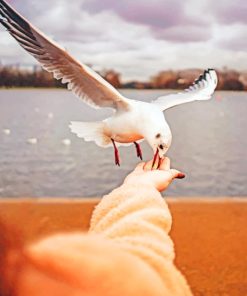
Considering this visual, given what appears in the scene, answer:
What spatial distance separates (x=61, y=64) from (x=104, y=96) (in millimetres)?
98

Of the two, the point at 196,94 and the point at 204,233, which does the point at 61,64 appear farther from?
the point at 204,233

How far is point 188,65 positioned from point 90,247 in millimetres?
1425

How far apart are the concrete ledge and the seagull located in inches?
26.4

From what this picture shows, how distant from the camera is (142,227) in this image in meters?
0.38

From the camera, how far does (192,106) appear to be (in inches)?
70.6

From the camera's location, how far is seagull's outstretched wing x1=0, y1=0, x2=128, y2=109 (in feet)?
2.75

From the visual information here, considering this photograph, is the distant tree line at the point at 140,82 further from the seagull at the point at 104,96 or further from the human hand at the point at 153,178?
the human hand at the point at 153,178

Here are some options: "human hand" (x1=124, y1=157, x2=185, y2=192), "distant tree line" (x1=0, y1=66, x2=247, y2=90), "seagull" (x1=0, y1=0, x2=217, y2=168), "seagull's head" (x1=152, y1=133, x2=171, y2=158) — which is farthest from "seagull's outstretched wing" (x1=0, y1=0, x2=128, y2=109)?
"distant tree line" (x1=0, y1=66, x2=247, y2=90)

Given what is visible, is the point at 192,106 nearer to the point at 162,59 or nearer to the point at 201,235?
the point at 162,59

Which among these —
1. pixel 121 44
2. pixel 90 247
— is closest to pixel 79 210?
pixel 121 44

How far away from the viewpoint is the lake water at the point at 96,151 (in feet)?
5.56

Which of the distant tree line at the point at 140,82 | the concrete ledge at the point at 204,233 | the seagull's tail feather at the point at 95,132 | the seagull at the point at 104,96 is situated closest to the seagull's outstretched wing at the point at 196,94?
the seagull at the point at 104,96

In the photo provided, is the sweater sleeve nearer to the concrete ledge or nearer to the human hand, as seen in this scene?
the human hand

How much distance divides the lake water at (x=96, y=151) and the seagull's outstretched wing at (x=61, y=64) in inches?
25.7
